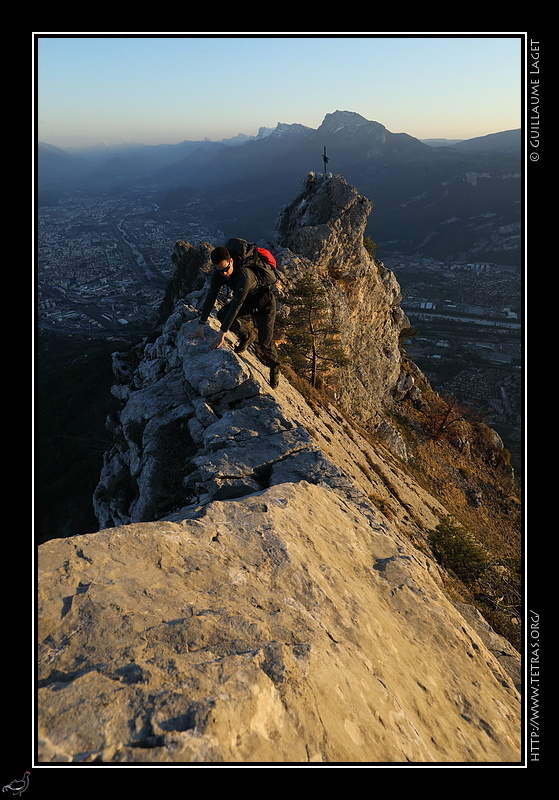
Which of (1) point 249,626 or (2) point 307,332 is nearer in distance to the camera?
(1) point 249,626

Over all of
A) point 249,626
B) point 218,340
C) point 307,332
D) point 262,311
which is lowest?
point 249,626

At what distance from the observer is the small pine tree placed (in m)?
20.7

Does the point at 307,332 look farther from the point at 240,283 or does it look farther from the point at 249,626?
the point at 249,626

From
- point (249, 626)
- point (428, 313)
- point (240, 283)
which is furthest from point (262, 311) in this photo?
point (428, 313)

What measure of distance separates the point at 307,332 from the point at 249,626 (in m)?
18.7

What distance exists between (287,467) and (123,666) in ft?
18.1

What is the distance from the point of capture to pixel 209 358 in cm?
1165

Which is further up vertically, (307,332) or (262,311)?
(307,332)

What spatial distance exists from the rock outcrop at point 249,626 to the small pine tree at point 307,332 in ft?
33.6

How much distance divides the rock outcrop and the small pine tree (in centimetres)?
1024

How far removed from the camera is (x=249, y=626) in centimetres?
445

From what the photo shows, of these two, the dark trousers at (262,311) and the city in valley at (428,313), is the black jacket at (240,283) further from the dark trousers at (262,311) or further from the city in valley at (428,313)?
the city in valley at (428,313)
